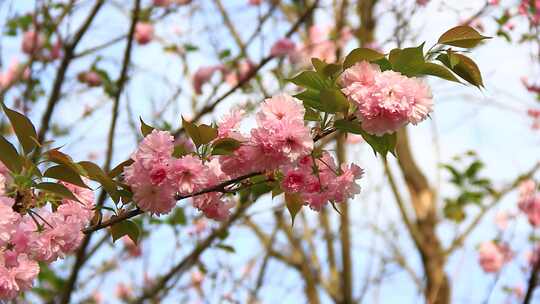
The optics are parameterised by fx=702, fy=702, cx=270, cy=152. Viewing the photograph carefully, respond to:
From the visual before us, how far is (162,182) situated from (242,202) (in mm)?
1414

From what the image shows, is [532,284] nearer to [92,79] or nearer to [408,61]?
[408,61]

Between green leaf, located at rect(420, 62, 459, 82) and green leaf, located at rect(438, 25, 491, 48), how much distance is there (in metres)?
0.04

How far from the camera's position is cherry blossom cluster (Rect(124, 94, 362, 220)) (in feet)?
2.89

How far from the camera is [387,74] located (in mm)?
875

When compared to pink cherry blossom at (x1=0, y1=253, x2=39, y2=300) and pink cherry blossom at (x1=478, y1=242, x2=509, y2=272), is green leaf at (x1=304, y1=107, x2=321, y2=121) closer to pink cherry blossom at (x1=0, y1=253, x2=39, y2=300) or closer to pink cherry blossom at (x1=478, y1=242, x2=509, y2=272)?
pink cherry blossom at (x1=0, y1=253, x2=39, y2=300)

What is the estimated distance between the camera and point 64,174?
37.3 inches

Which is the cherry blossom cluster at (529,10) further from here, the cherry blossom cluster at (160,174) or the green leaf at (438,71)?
the cherry blossom cluster at (160,174)

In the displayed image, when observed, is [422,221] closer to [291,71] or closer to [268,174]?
[291,71]

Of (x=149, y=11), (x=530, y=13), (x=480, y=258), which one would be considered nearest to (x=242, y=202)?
(x=149, y=11)

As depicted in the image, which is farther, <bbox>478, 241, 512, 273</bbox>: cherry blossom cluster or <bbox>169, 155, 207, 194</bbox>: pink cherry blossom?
<bbox>478, 241, 512, 273</bbox>: cherry blossom cluster

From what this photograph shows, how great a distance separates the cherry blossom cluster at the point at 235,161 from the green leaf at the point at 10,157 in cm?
15

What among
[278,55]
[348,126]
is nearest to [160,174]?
[348,126]

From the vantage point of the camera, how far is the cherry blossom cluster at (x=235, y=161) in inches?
34.7

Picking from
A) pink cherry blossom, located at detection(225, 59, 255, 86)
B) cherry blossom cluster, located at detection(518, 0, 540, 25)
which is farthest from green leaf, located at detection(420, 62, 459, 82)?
pink cherry blossom, located at detection(225, 59, 255, 86)
